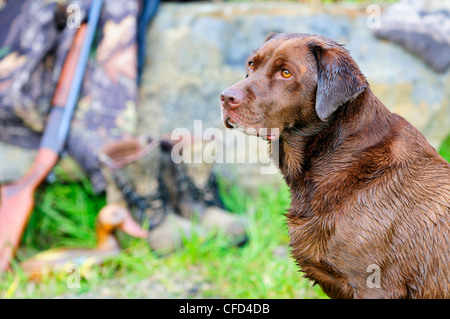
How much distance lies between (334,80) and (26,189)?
2729 mm

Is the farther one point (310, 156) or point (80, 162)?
point (80, 162)

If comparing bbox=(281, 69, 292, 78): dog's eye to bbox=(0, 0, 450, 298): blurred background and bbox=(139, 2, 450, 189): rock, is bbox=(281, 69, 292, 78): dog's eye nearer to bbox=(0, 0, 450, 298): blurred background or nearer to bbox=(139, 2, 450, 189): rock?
bbox=(0, 0, 450, 298): blurred background

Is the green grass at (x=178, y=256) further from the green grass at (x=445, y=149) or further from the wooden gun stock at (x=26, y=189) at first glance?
the green grass at (x=445, y=149)

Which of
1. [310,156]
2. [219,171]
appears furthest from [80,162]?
[310,156]

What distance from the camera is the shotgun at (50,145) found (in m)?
3.61

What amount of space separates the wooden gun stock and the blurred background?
8.5 inches

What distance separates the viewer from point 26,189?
147 inches

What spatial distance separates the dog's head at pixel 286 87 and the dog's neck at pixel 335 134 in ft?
0.16

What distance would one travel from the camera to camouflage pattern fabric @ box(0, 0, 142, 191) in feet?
13.8

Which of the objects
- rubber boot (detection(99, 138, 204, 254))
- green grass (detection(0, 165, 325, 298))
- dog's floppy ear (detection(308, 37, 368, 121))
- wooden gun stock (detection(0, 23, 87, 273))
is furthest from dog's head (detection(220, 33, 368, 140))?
wooden gun stock (detection(0, 23, 87, 273))
